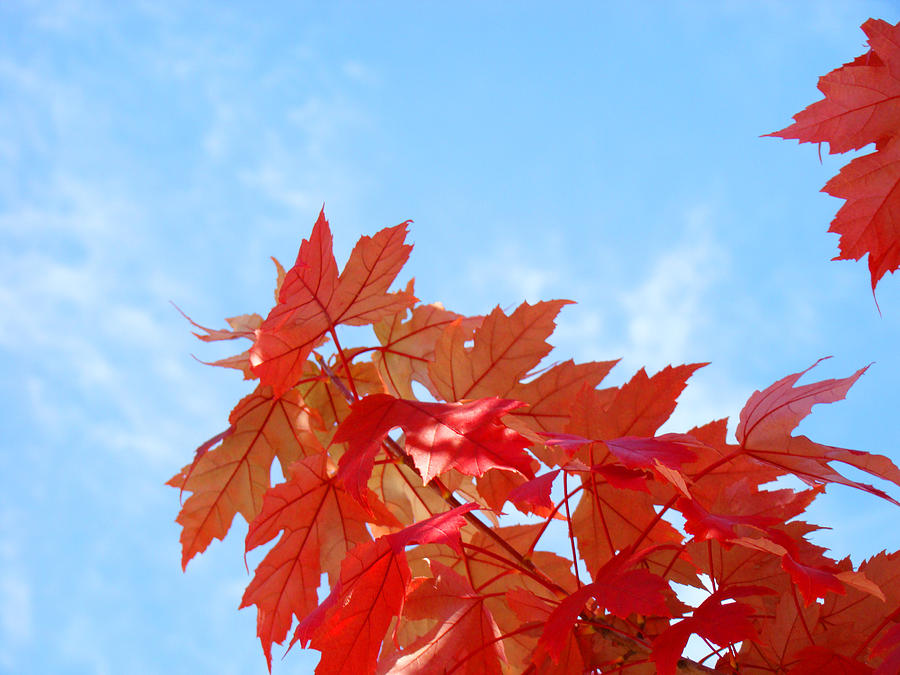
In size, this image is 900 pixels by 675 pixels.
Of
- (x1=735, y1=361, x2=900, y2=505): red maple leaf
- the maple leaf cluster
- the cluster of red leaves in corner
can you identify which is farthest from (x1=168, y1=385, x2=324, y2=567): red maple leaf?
the cluster of red leaves in corner

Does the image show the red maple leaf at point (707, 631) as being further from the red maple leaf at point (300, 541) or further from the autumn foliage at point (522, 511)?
the red maple leaf at point (300, 541)

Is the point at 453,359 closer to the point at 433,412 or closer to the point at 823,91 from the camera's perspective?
the point at 433,412

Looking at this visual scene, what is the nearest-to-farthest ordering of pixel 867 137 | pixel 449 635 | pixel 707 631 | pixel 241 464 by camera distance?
pixel 707 631
pixel 449 635
pixel 867 137
pixel 241 464

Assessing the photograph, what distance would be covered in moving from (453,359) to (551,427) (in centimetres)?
13

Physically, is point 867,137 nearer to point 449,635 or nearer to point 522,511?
point 522,511

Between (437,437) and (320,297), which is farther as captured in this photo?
(320,297)

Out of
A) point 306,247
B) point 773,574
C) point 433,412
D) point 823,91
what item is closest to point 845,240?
point 823,91

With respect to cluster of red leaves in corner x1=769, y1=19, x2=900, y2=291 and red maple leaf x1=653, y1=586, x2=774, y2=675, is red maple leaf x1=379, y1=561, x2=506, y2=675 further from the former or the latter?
cluster of red leaves in corner x1=769, y1=19, x2=900, y2=291

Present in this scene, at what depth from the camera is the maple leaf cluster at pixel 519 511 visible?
1.80 ft

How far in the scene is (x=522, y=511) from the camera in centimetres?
58

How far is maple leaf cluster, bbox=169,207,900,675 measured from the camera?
55 centimetres

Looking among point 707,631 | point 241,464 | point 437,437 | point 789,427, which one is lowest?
point 707,631

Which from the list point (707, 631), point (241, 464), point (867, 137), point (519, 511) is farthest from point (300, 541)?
point (867, 137)

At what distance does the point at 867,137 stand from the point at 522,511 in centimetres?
53
